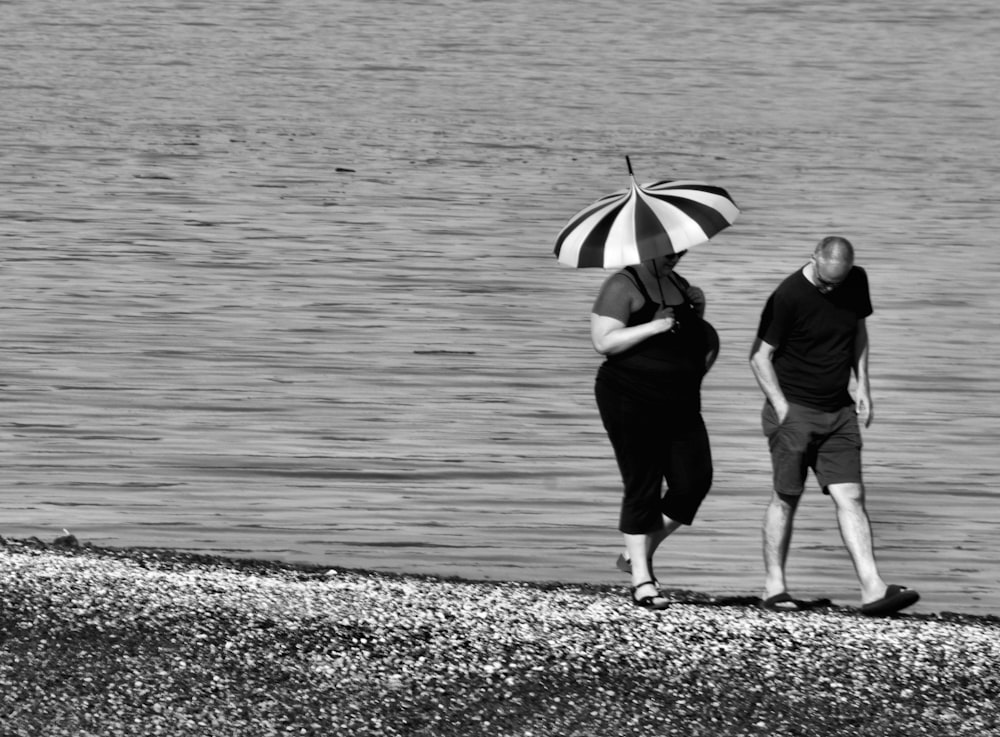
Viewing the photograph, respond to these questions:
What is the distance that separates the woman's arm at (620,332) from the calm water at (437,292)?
2.69m

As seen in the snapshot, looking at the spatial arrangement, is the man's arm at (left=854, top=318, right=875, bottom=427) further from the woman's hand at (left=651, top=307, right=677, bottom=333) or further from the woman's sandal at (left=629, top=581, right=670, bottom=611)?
the woman's sandal at (left=629, top=581, right=670, bottom=611)

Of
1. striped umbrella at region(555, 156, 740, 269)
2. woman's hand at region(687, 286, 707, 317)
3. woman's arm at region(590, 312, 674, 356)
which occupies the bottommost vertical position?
woman's arm at region(590, 312, 674, 356)

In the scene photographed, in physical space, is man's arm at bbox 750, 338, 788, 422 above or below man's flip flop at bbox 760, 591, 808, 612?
above

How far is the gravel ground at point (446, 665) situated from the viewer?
22.9ft

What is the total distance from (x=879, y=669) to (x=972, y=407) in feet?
27.8

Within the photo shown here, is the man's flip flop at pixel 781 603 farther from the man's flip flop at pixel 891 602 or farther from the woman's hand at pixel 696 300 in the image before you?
the woman's hand at pixel 696 300

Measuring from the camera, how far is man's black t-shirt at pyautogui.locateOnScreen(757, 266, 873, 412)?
8.18 metres

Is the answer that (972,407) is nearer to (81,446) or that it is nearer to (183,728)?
(81,446)

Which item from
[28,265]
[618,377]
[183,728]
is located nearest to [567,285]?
[28,265]

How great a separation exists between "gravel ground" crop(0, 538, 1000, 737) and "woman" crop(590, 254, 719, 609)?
1.30 ft

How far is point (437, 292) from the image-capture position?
69.5ft

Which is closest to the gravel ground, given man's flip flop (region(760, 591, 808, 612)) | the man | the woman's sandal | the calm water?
the woman's sandal

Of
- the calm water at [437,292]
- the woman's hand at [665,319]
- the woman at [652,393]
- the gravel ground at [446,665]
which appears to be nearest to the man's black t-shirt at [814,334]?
the woman at [652,393]

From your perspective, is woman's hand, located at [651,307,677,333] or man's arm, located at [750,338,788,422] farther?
man's arm, located at [750,338,788,422]
